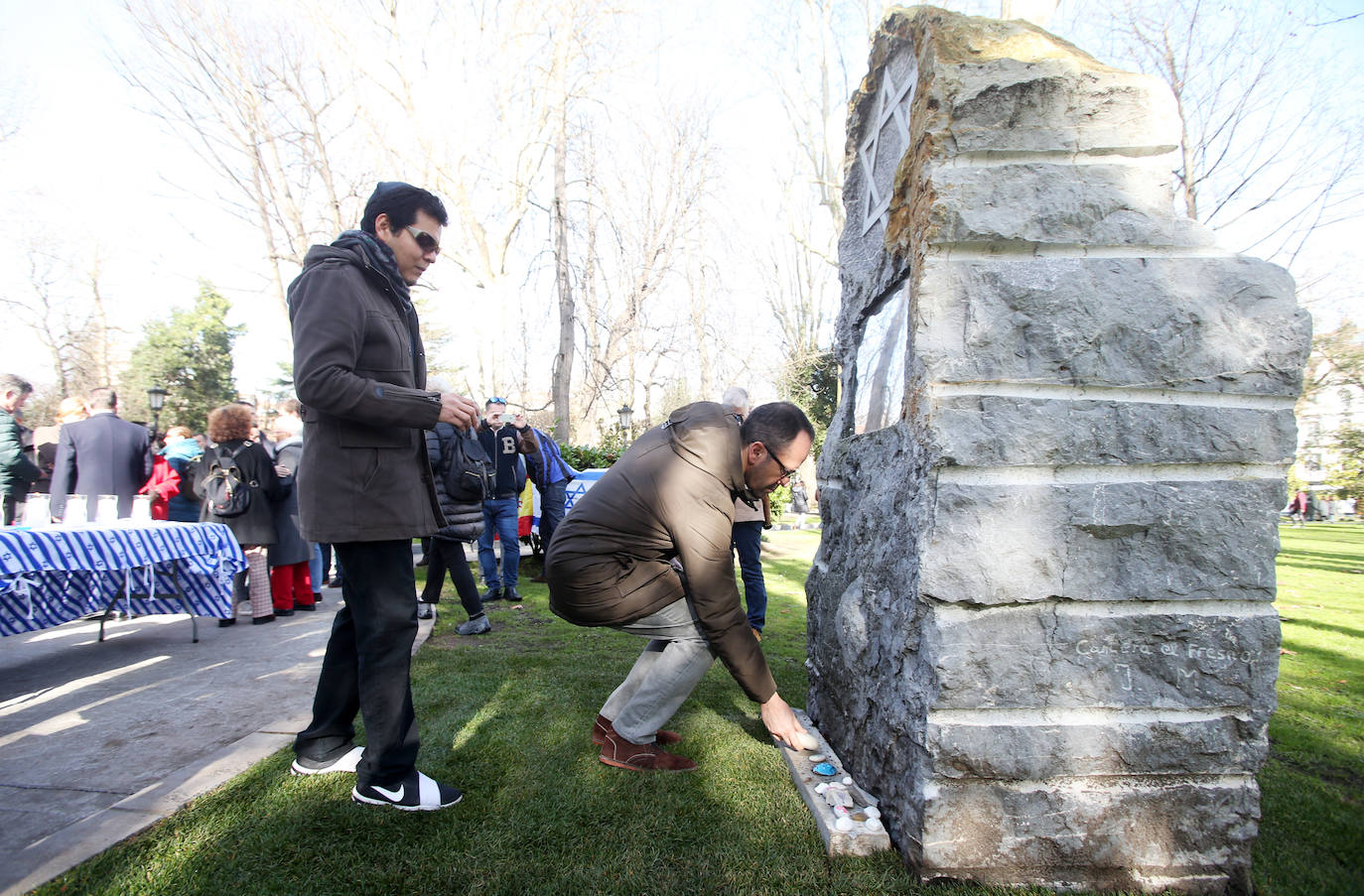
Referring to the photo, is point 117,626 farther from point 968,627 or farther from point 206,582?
point 968,627

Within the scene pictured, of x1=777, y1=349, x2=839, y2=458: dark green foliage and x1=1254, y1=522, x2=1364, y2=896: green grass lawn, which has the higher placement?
x1=777, y1=349, x2=839, y2=458: dark green foliage

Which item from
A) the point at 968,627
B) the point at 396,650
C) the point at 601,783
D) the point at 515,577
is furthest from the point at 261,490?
the point at 968,627

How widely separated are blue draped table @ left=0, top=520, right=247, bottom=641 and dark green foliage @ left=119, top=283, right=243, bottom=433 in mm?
19853

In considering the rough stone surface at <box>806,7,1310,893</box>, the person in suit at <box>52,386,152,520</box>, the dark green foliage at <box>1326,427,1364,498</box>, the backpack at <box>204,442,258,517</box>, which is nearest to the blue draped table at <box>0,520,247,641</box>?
the backpack at <box>204,442,258,517</box>

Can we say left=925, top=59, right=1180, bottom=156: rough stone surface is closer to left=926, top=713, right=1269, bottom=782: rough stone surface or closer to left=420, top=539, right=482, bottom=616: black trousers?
left=926, top=713, right=1269, bottom=782: rough stone surface

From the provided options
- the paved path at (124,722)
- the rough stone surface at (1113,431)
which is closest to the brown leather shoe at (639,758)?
the paved path at (124,722)

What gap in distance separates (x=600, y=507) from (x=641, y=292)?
49.3 feet

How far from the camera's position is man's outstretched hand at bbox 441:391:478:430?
2.20 meters

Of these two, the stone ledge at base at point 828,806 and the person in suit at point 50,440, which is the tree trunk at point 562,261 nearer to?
the person in suit at point 50,440

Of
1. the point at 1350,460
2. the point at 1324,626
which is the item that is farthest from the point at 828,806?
the point at 1350,460

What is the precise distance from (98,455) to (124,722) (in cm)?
358

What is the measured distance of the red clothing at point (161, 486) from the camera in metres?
6.16

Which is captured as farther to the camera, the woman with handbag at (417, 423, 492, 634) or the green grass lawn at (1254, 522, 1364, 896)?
the woman with handbag at (417, 423, 492, 634)

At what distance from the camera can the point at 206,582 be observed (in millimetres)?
5008
